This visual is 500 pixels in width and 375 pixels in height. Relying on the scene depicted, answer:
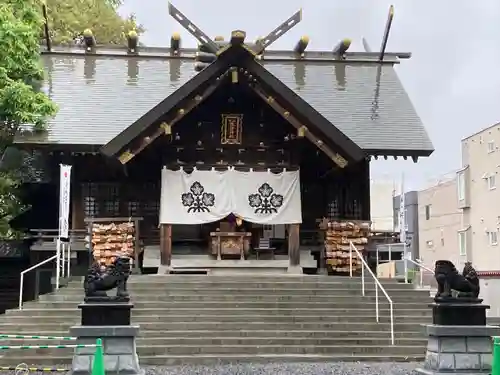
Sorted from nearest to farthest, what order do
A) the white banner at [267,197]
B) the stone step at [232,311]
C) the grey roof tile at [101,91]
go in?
1. the stone step at [232,311]
2. the white banner at [267,197]
3. the grey roof tile at [101,91]

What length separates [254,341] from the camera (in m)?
12.6

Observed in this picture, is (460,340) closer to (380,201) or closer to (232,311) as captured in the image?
(232,311)

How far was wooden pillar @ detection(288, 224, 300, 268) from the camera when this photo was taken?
54.5ft

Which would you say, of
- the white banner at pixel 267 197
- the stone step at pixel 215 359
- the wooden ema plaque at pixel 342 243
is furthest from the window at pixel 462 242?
the stone step at pixel 215 359

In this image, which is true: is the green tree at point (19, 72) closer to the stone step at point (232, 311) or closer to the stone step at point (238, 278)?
the stone step at point (238, 278)

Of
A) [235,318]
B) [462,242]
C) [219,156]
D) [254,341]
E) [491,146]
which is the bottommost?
[254,341]

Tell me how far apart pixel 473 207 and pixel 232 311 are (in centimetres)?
2449

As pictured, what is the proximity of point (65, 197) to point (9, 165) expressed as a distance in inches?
213

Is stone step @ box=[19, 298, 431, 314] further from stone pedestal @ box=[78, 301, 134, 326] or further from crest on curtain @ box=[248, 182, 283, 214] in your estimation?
stone pedestal @ box=[78, 301, 134, 326]

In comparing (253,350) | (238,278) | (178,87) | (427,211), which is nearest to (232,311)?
(253,350)

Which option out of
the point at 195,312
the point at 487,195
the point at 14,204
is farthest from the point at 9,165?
the point at 487,195

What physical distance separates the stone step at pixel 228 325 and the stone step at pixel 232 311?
269 millimetres

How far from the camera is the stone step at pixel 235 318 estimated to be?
13.3m

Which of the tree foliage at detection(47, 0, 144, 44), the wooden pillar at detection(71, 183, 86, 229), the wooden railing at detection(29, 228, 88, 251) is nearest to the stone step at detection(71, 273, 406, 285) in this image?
the wooden railing at detection(29, 228, 88, 251)
